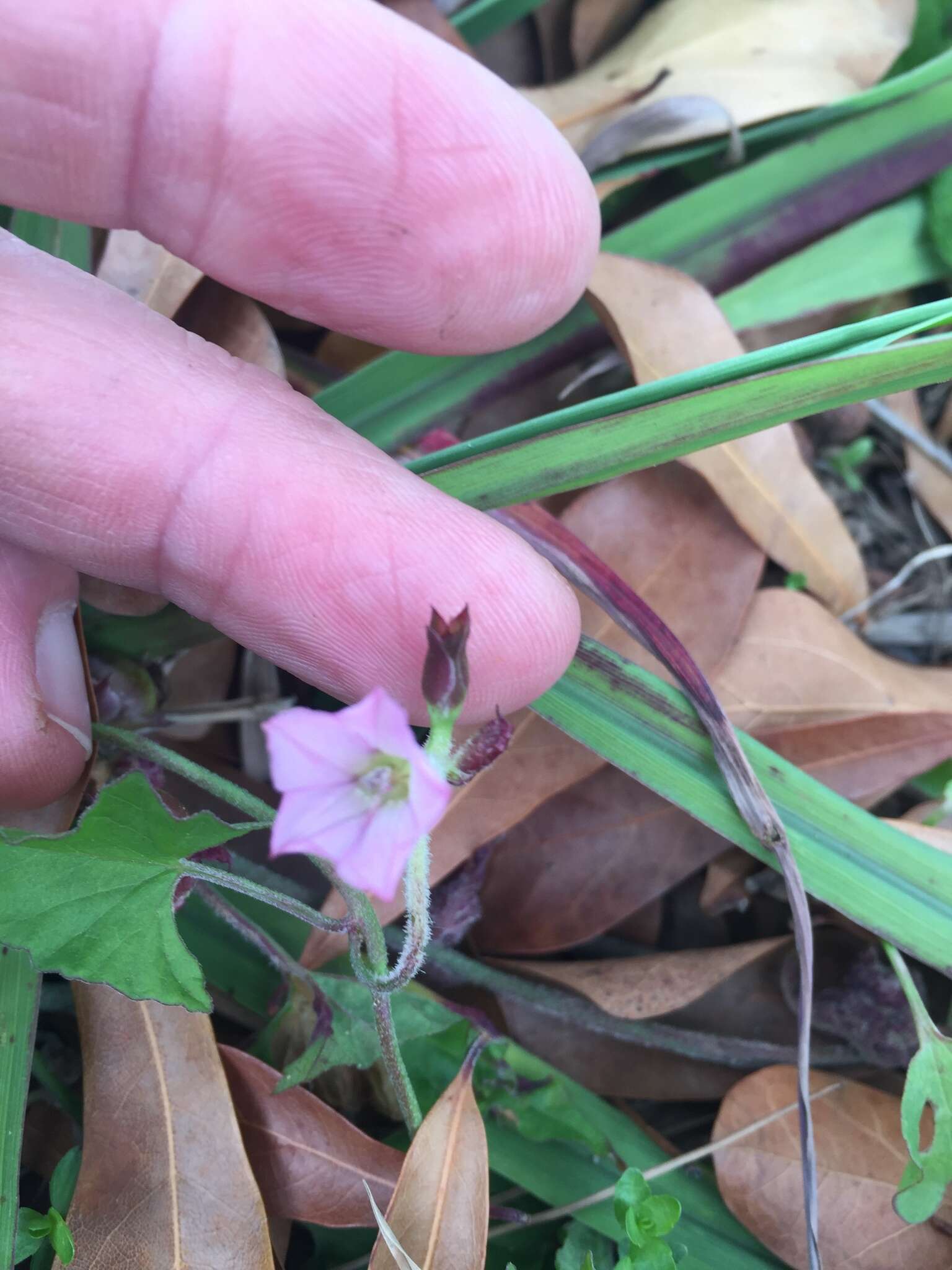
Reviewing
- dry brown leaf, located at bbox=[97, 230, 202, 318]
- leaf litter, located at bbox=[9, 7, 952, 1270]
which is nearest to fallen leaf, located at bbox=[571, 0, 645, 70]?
leaf litter, located at bbox=[9, 7, 952, 1270]

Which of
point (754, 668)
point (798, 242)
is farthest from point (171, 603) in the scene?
point (798, 242)

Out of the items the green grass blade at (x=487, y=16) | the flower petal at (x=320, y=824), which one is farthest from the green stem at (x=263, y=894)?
the green grass blade at (x=487, y=16)

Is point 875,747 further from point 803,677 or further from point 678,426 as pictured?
point 678,426

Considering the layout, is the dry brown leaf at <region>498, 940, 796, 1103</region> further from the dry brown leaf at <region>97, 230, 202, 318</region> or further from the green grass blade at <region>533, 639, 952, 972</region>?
the dry brown leaf at <region>97, 230, 202, 318</region>

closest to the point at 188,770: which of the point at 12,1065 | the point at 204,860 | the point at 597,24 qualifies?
the point at 204,860

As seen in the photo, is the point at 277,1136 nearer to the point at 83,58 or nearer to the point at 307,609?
the point at 307,609
